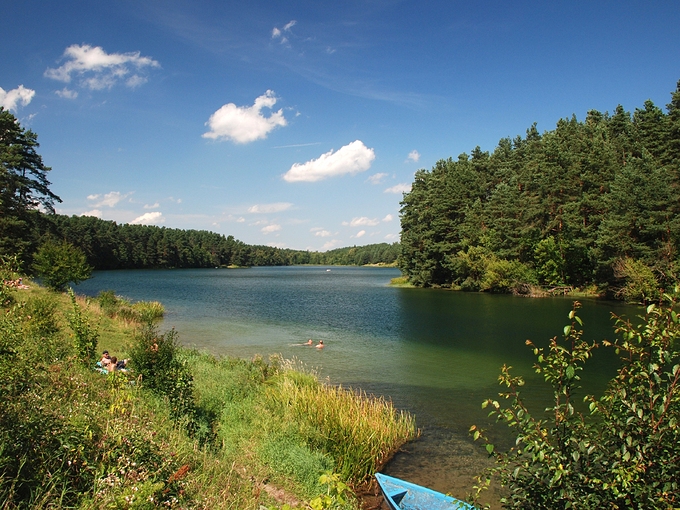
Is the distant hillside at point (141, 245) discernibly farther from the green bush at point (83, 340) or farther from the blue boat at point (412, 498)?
the blue boat at point (412, 498)

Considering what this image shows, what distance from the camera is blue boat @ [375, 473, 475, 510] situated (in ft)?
24.0

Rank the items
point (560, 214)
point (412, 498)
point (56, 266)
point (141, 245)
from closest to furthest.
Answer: point (412, 498), point (56, 266), point (560, 214), point (141, 245)

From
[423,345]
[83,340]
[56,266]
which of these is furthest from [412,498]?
[56,266]

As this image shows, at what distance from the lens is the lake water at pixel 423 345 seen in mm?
11414

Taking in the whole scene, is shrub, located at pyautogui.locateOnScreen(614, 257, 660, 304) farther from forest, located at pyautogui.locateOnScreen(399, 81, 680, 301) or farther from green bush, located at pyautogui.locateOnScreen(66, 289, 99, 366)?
green bush, located at pyautogui.locateOnScreen(66, 289, 99, 366)

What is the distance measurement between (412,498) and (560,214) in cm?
4963

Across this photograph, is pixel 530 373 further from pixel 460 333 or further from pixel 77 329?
pixel 77 329

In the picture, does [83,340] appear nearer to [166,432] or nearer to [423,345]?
[166,432]

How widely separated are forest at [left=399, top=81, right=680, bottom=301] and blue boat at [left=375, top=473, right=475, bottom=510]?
110 feet

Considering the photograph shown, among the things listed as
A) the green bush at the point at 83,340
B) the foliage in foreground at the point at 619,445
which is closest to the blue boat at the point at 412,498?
the foliage in foreground at the point at 619,445

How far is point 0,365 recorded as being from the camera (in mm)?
6559

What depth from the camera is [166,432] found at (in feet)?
24.5

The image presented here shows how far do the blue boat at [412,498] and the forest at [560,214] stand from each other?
33.5 metres

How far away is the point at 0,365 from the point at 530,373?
58.8 ft
